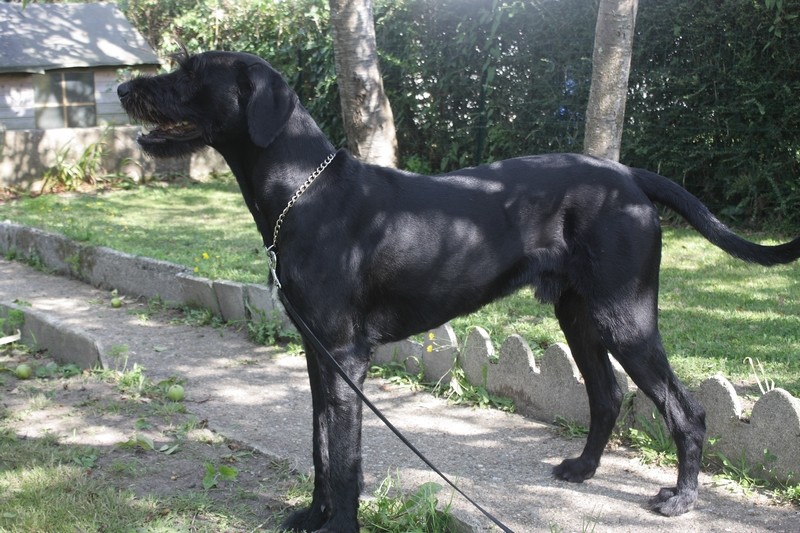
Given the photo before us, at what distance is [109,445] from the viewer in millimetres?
4512

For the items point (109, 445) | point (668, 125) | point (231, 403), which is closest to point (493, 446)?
point (231, 403)

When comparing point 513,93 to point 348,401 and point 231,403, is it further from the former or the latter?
point 348,401

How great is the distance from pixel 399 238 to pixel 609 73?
2980 millimetres

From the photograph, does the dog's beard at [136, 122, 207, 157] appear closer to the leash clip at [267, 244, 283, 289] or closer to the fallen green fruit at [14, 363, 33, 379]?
the leash clip at [267, 244, 283, 289]

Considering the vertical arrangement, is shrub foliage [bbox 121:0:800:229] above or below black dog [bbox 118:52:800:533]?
above

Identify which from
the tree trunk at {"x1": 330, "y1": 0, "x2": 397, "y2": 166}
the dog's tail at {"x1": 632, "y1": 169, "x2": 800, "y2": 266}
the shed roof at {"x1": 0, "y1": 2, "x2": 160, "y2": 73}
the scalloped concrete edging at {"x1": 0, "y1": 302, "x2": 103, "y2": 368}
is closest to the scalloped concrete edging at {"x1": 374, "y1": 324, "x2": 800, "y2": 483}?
the dog's tail at {"x1": 632, "y1": 169, "x2": 800, "y2": 266}

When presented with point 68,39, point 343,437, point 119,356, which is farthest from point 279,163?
point 68,39

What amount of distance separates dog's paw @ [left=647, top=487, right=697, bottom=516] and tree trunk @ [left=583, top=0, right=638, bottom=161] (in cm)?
280

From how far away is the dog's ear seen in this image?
3574 millimetres

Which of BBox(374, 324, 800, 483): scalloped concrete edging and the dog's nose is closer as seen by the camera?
the dog's nose

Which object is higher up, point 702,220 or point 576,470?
point 702,220

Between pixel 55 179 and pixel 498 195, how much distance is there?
1143cm

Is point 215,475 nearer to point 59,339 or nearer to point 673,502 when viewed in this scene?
point 673,502

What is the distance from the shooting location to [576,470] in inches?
168
